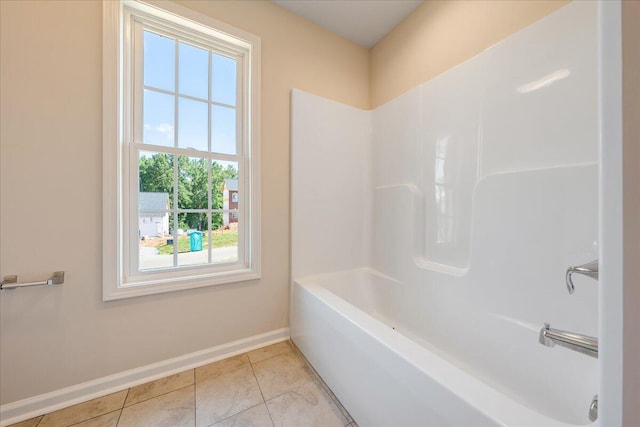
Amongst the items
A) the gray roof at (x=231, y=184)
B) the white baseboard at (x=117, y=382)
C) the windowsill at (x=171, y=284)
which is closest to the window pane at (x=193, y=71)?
the gray roof at (x=231, y=184)

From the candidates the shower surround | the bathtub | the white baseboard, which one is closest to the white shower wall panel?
the shower surround

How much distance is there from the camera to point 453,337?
1.55 m

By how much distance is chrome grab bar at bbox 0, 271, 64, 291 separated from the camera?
113 centimetres

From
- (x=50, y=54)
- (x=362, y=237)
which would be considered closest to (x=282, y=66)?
(x=50, y=54)

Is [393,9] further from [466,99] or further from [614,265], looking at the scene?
[614,265]

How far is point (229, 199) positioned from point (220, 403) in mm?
1288

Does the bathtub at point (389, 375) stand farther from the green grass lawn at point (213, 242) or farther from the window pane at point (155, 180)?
the window pane at point (155, 180)

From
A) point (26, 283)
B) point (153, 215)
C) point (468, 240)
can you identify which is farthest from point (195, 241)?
point (468, 240)

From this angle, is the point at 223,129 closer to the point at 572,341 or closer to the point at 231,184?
the point at 231,184

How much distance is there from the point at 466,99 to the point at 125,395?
2.75 m

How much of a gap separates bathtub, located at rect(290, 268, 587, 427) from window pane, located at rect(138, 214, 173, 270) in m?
0.96

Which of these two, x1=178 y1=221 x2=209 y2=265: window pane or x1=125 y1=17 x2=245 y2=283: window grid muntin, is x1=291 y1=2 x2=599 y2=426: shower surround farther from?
x1=178 y1=221 x2=209 y2=265: window pane

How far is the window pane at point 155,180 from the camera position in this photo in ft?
5.01

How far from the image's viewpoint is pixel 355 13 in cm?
198
